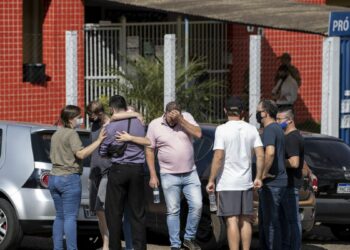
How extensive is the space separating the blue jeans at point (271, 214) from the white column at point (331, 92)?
594 cm

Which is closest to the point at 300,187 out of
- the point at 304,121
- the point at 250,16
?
the point at 250,16

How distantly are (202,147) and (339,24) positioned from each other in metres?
5.32

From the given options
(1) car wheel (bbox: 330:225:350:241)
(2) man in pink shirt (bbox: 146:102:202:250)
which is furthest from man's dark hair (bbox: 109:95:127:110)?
(1) car wheel (bbox: 330:225:350:241)

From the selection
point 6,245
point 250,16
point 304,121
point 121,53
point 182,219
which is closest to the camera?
point 6,245

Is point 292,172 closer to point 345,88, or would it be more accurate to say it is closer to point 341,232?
point 341,232

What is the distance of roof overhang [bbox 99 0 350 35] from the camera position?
779 inches

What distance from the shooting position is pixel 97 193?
44.1 ft

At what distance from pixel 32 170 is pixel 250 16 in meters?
8.20

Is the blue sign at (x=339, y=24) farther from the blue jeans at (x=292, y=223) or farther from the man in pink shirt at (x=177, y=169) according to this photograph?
the blue jeans at (x=292, y=223)

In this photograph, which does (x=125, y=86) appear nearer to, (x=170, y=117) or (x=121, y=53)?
(x=121, y=53)

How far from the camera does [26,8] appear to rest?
A: 23609 mm

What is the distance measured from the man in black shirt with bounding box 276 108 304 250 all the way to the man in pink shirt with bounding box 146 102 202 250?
1.02 metres

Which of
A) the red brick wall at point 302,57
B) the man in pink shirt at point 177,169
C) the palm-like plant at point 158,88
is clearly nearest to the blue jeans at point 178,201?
the man in pink shirt at point 177,169

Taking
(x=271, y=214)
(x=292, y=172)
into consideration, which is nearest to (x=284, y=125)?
(x=292, y=172)
